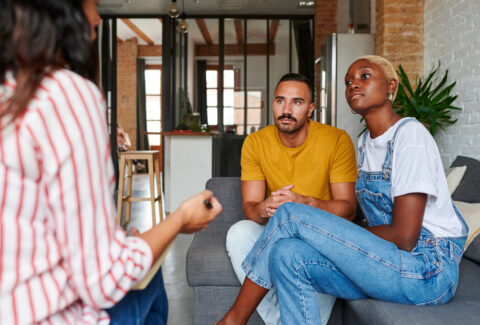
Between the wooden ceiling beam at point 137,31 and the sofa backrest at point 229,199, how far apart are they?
7.19 metres

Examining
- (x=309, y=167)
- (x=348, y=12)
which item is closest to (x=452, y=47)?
(x=309, y=167)

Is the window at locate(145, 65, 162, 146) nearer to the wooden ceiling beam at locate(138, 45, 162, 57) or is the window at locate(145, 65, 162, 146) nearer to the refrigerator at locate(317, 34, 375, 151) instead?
the wooden ceiling beam at locate(138, 45, 162, 57)

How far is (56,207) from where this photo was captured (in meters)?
0.66

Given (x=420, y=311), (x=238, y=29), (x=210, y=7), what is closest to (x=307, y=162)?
(x=420, y=311)

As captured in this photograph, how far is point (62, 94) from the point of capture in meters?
0.67

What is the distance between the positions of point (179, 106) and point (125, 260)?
7.95 m

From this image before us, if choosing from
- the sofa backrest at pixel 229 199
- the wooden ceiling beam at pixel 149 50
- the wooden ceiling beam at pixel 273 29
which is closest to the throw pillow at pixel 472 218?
the sofa backrest at pixel 229 199

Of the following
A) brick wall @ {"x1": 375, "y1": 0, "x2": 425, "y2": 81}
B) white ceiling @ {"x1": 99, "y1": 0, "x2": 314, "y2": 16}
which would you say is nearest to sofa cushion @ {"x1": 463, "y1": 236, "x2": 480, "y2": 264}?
brick wall @ {"x1": 375, "y1": 0, "x2": 425, "y2": 81}

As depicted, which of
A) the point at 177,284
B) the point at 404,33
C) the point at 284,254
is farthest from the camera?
the point at 404,33

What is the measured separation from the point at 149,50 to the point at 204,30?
11.9 ft

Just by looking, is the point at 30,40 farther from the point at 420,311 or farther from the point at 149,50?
the point at 149,50

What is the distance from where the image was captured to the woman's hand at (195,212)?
88 cm

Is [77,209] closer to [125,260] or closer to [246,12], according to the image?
[125,260]

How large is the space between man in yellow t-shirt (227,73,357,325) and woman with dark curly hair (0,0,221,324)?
1302mm
